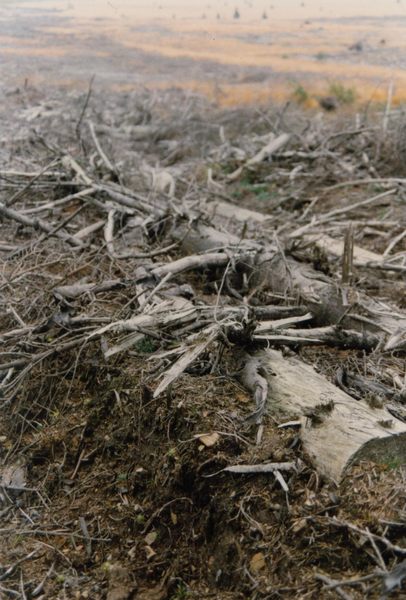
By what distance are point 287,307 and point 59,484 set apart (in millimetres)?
1930

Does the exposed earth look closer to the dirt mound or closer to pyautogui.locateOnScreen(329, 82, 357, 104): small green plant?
the dirt mound

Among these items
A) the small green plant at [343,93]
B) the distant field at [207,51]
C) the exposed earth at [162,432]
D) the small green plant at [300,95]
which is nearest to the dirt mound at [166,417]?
the exposed earth at [162,432]

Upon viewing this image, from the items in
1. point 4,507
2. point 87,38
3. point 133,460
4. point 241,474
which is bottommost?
point 4,507

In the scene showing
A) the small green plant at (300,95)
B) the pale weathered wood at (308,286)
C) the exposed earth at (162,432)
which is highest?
the small green plant at (300,95)

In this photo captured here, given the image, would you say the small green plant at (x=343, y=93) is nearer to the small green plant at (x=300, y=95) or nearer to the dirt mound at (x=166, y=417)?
the small green plant at (x=300, y=95)

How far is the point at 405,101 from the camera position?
12.5 m

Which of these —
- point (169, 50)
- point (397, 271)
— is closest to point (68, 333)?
point (397, 271)

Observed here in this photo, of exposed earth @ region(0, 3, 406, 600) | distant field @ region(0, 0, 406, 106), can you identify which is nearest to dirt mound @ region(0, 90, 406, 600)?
exposed earth @ region(0, 3, 406, 600)

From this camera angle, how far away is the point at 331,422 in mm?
3340

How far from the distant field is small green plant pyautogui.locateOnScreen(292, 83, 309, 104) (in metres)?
0.02

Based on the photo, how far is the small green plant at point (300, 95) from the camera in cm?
1405

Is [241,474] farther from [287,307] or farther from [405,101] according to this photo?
[405,101]

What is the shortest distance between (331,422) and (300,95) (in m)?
12.0

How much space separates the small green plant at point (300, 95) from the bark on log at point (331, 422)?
1123cm
